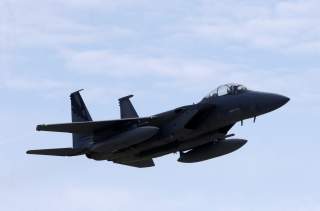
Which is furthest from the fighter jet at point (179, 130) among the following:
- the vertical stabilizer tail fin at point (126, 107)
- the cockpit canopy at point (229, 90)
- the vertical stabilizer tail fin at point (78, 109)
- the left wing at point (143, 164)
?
the vertical stabilizer tail fin at point (126, 107)

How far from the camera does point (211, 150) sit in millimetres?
44656

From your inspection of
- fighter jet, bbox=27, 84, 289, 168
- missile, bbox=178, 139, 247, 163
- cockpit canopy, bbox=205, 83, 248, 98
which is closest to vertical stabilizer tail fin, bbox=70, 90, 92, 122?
fighter jet, bbox=27, 84, 289, 168

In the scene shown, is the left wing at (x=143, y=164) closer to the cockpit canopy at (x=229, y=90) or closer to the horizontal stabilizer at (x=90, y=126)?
the horizontal stabilizer at (x=90, y=126)

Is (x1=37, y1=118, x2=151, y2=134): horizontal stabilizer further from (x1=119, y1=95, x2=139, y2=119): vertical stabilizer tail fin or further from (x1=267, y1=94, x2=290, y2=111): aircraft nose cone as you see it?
(x1=267, y1=94, x2=290, y2=111): aircraft nose cone

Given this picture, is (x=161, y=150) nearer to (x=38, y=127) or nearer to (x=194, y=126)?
(x=194, y=126)

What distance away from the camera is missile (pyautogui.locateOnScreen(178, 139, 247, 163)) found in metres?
44.7

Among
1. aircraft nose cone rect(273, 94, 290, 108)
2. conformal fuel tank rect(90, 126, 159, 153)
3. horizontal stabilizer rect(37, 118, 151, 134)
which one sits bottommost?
conformal fuel tank rect(90, 126, 159, 153)

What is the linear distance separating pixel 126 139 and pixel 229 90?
5.14 meters

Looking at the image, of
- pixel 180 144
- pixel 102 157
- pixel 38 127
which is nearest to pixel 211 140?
pixel 180 144

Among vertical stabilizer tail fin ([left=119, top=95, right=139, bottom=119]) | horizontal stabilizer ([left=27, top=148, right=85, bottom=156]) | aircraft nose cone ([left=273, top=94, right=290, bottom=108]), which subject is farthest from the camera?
vertical stabilizer tail fin ([left=119, top=95, right=139, bottom=119])

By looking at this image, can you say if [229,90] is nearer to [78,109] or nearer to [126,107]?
[126,107]

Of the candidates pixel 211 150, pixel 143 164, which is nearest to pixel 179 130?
pixel 211 150

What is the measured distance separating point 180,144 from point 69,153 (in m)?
5.41

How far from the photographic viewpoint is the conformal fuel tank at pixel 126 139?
134ft
